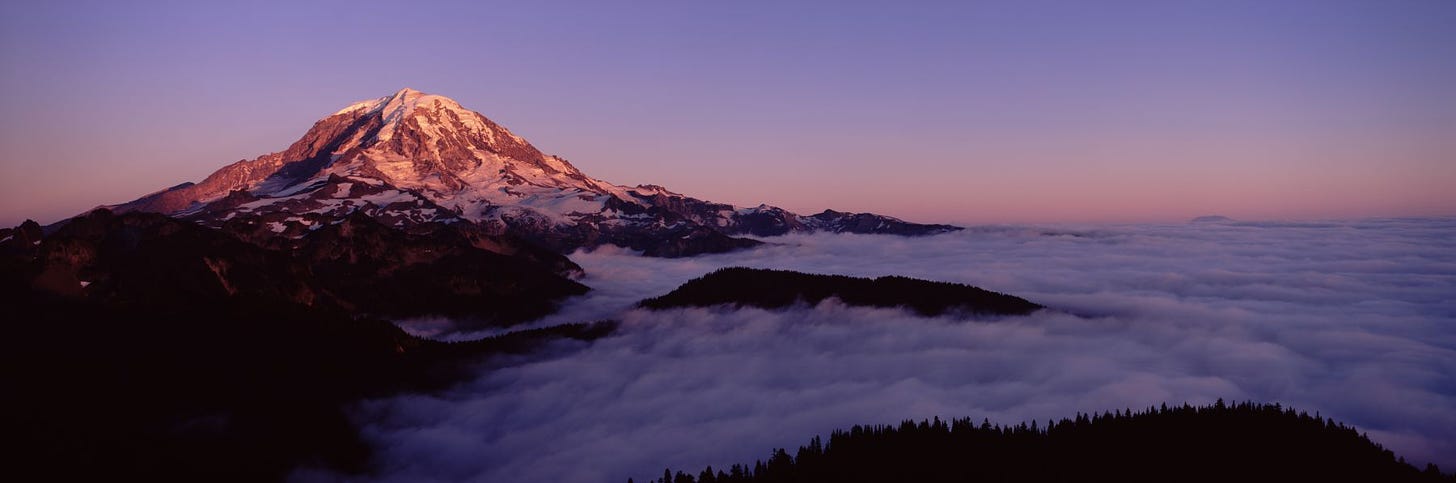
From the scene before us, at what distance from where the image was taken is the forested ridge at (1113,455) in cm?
15175

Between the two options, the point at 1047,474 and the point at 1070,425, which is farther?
the point at 1070,425

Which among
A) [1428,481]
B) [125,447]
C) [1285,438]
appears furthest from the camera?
[125,447]

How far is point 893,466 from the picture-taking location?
6314 inches

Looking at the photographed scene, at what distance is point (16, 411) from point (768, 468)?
181 metres

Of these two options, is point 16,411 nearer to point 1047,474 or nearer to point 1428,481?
point 1047,474

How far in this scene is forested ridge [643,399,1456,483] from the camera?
498 feet

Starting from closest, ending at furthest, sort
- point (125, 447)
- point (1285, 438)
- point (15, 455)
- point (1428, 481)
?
point (1428, 481) → point (15, 455) → point (1285, 438) → point (125, 447)

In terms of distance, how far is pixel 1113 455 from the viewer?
16100cm

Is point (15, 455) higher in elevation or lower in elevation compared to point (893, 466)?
higher

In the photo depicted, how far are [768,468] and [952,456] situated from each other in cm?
4097

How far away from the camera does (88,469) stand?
169125mm

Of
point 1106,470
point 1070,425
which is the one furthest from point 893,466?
point 1070,425

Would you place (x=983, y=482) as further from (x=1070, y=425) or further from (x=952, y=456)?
(x=1070, y=425)

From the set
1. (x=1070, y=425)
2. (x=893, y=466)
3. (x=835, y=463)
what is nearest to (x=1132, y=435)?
(x=1070, y=425)
